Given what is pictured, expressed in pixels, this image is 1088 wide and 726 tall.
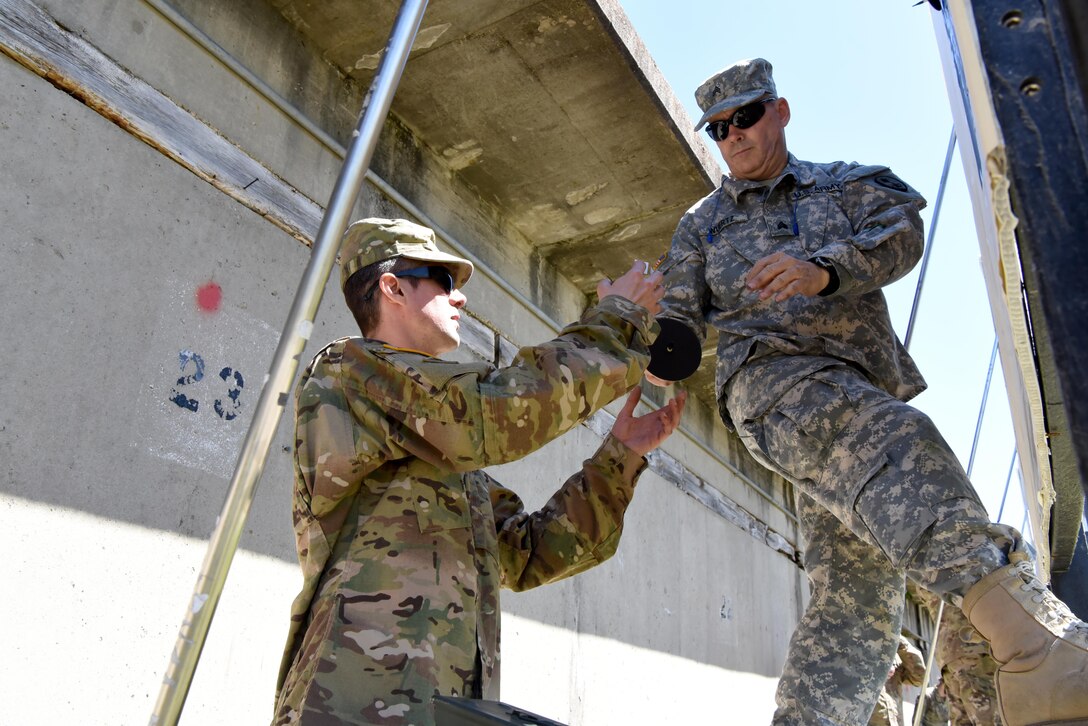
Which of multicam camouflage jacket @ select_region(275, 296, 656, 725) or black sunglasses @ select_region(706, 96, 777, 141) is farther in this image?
black sunglasses @ select_region(706, 96, 777, 141)

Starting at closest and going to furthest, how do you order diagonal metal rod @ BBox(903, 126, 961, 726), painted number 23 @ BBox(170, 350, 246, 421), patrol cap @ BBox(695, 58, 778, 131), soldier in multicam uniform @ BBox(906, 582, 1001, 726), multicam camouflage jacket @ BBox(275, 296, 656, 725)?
multicam camouflage jacket @ BBox(275, 296, 656, 725)
patrol cap @ BBox(695, 58, 778, 131)
painted number 23 @ BBox(170, 350, 246, 421)
soldier in multicam uniform @ BBox(906, 582, 1001, 726)
diagonal metal rod @ BBox(903, 126, 961, 726)

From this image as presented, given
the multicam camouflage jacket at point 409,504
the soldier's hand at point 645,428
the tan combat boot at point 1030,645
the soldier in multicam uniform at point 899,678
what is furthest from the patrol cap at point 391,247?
the soldier in multicam uniform at point 899,678

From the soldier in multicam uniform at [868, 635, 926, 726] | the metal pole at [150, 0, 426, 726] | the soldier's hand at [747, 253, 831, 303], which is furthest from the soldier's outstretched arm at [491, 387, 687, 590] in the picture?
the soldier in multicam uniform at [868, 635, 926, 726]

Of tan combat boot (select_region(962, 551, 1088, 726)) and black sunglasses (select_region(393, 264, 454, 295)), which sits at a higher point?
black sunglasses (select_region(393, 264, 454, 295))

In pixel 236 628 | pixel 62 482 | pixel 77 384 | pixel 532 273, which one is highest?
pixel 532 273

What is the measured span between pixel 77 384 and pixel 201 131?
113 cm

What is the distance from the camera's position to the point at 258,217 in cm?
363

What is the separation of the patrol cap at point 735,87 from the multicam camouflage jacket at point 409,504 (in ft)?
3.19

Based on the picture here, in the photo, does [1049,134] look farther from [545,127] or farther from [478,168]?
[478,168]

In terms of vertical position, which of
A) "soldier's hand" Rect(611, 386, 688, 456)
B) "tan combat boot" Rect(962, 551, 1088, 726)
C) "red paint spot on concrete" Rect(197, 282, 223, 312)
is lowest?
"tan combat boot" Rect(962, 551, 1088, 726)

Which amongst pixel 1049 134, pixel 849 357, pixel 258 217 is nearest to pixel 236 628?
pixel 258 217

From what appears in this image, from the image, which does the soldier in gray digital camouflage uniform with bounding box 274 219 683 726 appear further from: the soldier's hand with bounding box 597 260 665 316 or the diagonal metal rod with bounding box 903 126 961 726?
the diagonal metal rod with bounding box 903 126 961 726

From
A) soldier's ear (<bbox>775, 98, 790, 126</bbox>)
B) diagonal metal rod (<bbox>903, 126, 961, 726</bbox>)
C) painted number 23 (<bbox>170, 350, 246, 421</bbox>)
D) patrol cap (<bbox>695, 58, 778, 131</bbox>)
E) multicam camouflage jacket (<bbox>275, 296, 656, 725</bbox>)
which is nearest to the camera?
multicam camouflage jacket (<bbox>275, 296, 656, 725</bbox>)

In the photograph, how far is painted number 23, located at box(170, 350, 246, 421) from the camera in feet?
10.2
